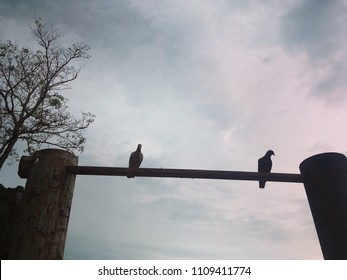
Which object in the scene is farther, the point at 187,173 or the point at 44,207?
the point at 187,173

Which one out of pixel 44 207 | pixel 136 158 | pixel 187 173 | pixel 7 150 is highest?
pixel 7 150

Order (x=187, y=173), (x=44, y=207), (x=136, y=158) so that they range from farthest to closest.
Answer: (x=136, y=158) → (x=187, y=173) → (x=44, y=207)

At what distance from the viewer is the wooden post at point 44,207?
1791 mm

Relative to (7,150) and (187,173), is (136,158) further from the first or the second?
(7,150)

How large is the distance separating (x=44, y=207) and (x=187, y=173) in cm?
115

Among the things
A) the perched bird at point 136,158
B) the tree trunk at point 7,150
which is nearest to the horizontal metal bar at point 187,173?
the perched bird at point 136,158

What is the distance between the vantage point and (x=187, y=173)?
2.07 metres

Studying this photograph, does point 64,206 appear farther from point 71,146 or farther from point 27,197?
point 71,146

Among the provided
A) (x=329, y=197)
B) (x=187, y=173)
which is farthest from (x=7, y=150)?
(x=329, y=197)

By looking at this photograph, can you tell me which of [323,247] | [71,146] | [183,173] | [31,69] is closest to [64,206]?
[183,173]

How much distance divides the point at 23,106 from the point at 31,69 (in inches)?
107

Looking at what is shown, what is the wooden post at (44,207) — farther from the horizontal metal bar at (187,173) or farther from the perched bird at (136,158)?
the perched bird at (136,158)

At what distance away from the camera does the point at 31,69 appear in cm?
1672

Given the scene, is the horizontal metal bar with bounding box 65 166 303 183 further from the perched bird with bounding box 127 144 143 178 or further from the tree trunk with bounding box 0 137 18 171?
the tree trunk with bounding box 0 137 18 171
